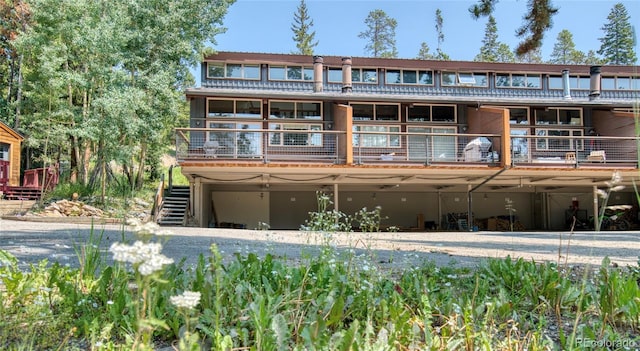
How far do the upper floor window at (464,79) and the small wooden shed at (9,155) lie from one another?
2088 centimetres

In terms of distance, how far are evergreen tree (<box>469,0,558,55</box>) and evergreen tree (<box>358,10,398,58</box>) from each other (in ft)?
→ 173

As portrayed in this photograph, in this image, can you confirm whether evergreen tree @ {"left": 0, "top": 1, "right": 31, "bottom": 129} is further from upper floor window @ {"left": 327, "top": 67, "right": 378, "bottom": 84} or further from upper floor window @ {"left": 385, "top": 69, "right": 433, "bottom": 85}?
upper floor window @ {"left": 385, "top": 69, "right": 433, "bottom": 85}

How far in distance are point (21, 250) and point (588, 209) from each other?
2419 cm

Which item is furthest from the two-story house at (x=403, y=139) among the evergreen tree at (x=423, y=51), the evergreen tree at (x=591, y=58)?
the evergreen tree at (x=591, y=58)

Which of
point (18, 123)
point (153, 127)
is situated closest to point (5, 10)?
point (18, 123)

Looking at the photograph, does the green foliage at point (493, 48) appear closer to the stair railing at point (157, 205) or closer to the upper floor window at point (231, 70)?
the upper floor window at point (231, 70)

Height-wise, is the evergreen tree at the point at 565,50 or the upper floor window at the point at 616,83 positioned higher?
the evergreen tree at the point at 565,50

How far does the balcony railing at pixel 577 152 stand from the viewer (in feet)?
55.0

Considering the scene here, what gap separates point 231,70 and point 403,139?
328 inches

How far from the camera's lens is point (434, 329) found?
237 centimetres

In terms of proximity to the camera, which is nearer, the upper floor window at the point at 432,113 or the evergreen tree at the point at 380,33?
the upper floor window at the point at 432,113

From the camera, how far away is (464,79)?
2139cm

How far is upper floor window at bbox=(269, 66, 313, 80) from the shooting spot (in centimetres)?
2005

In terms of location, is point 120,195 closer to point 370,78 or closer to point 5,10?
point 370,78
